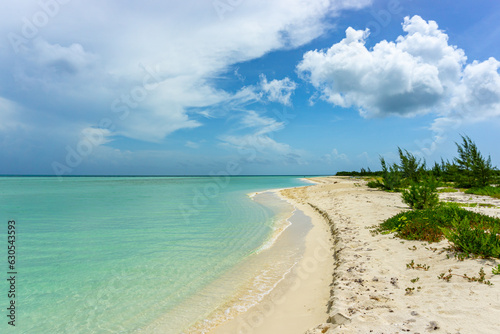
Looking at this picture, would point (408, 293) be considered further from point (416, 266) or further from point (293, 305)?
point (293, 305)

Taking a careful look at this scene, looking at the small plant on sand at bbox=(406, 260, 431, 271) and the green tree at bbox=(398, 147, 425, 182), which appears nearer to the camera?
the small plant on sand at bbox=(406, 260, 431, 271)

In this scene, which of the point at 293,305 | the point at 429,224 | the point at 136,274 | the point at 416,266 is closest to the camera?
the point at 293,305

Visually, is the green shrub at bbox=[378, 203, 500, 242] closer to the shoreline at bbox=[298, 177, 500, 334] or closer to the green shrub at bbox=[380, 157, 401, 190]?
the shoreline at bbox=[298, 177, 500, 334]

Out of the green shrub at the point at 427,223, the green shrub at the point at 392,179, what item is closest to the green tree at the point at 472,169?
the green shrub at the point at 392,179

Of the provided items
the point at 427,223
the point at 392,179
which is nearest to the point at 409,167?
the point at 392,179

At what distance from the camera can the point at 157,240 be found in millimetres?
10938

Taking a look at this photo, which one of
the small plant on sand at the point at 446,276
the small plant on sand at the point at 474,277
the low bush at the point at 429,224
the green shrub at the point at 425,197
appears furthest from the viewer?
the green shrub at the point at 425,197

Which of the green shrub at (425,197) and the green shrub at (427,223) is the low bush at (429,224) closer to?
the green shrub at (427,223)

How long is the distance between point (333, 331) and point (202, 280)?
4.27 metres

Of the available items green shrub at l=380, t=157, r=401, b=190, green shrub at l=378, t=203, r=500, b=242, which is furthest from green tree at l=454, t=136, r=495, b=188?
green shrub at l=378, t=203, r=500, b=242

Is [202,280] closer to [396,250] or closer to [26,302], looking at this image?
[26,302]

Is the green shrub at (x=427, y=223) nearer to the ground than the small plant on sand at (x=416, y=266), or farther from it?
farther from it

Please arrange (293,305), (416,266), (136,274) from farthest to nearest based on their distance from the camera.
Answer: (136,274)
(416,266)
(293,305)

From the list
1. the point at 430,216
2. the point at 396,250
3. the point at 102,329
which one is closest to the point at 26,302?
the point at 102,329
